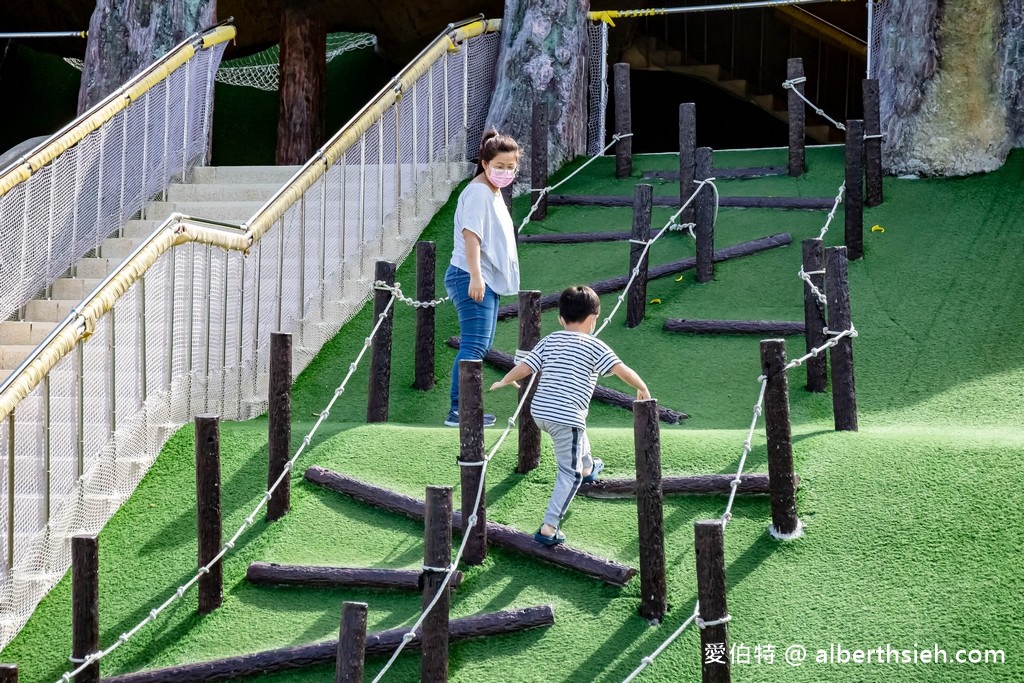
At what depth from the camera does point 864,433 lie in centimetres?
548

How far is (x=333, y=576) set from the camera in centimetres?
477


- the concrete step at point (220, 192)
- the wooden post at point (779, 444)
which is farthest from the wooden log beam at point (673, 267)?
the wooden post at point (779, 444)

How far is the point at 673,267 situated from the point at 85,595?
16.3 feet

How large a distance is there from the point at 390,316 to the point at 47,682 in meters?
2.65

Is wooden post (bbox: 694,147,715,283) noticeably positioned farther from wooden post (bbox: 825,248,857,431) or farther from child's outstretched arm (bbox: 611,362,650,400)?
child's outstretched arm (bbox: 611,362,650,400)

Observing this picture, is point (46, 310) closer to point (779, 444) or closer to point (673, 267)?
point (673, 267)

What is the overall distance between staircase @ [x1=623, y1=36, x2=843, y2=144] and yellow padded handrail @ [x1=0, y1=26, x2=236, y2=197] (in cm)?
651

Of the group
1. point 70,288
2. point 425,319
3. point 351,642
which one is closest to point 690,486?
point 351,642

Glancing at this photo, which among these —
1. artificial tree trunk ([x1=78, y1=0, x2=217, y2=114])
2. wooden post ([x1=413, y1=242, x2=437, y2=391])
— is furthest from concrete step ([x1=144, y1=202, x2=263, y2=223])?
wooden post ([x1=413, y1=242, x2=437, y2=391])

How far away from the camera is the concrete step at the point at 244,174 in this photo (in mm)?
9430

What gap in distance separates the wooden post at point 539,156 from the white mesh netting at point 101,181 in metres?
2.62

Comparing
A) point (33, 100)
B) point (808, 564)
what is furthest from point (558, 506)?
point (33, 100)

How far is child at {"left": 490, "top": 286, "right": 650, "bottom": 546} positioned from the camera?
4723 millimetres

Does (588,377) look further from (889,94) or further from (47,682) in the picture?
(889,94)
